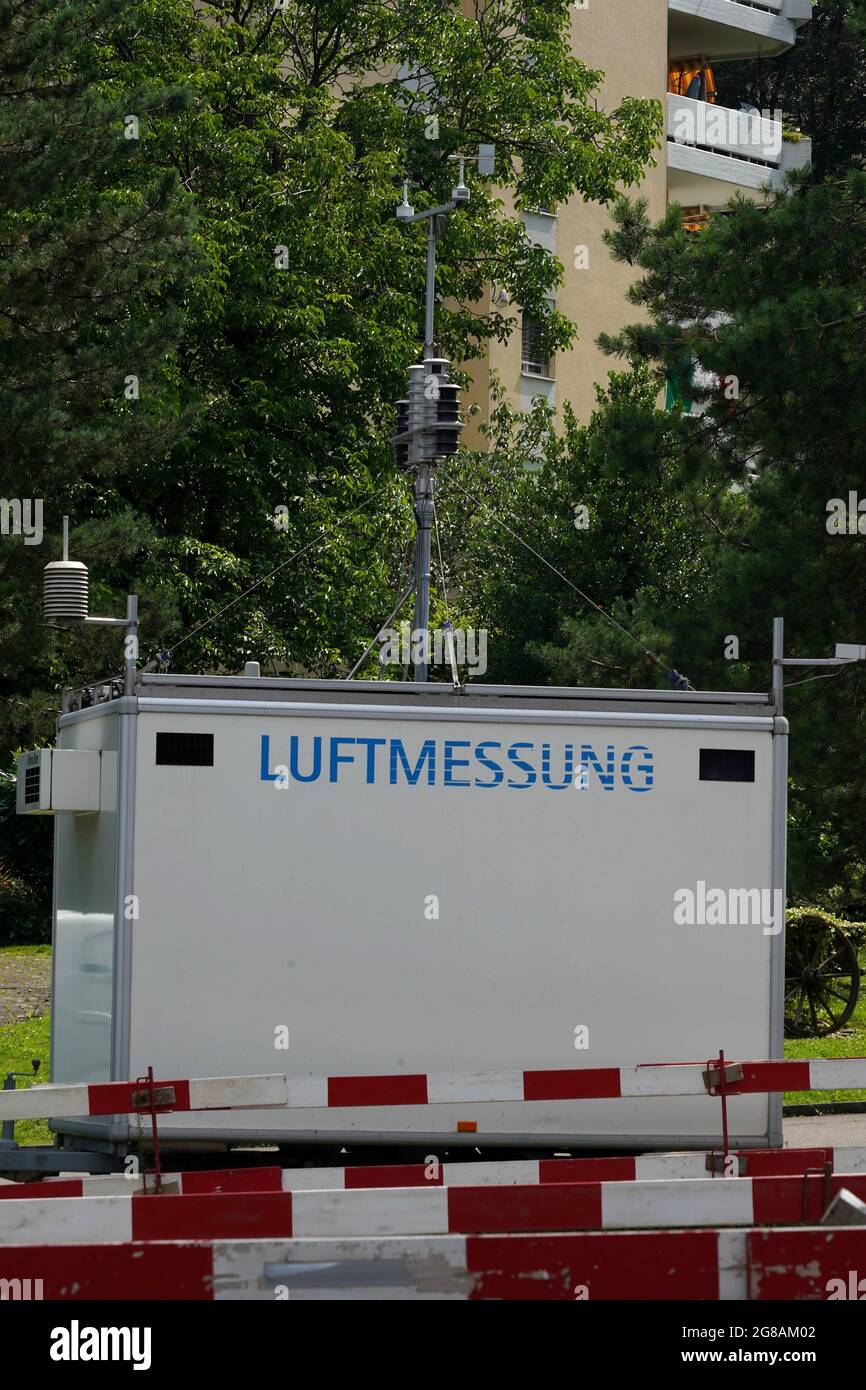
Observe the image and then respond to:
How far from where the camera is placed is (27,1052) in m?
16.8

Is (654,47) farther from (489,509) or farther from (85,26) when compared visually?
(85,26)

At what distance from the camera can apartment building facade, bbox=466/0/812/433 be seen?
150ft

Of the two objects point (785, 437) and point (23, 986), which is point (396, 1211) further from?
point (785, 437)

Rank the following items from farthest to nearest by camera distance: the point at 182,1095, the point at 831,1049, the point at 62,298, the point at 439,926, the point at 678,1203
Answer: the point at 62,298 → the point at 831,1049 → the point at 439,926 → the point at 182,1095 → the point at 678,1203

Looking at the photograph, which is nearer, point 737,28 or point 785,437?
point 785,437

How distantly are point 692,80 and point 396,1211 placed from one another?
5046 centimetres

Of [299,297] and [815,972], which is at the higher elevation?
[299,297]

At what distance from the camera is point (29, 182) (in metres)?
25.7

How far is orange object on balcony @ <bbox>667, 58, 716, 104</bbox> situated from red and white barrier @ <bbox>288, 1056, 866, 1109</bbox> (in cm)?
4759

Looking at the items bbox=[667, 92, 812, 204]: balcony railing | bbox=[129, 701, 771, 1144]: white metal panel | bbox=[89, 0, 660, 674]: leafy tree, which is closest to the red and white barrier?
bbox=[129, 701, 771, 1144]: white metal panel

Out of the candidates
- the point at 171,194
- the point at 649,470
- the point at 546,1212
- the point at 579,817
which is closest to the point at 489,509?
the point at 171,194

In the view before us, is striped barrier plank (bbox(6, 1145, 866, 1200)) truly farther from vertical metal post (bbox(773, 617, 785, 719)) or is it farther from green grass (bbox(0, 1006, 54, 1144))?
green grass (bbox(0, 1006, 54, 1144))

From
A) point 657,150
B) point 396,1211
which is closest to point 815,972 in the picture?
point 396,1211

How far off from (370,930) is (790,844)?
41.7ft
